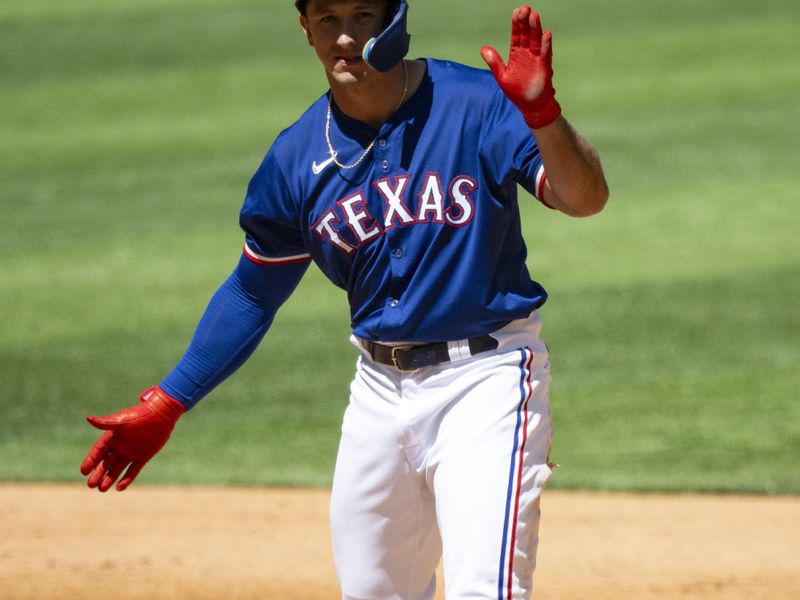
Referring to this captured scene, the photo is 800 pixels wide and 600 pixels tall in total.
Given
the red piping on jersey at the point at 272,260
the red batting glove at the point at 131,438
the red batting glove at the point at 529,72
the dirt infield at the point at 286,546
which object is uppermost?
the red batting glove at the point at 529,72

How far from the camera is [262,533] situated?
5.84m

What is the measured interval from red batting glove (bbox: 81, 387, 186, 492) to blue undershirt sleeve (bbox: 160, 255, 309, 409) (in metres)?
0.05

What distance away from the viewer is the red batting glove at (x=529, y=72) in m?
3.02

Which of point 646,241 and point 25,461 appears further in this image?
Answer: point 646,241

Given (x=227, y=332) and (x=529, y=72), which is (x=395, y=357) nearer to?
(x=227, y=332)

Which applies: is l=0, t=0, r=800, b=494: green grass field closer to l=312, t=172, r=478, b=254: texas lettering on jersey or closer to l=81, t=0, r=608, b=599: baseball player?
l=81, t=0, r=608, b=599: baseball player

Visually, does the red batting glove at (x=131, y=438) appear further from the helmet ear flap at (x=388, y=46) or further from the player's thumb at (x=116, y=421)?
the helmet ear flap at (x=388, y=46)

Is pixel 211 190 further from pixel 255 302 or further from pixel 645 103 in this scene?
pixel 255 302

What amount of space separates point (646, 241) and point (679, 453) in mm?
3663

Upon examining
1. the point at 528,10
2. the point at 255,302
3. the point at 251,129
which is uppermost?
the point at 528,10

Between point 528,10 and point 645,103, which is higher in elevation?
point 528,10

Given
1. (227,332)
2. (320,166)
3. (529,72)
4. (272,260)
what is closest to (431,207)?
(320,166)

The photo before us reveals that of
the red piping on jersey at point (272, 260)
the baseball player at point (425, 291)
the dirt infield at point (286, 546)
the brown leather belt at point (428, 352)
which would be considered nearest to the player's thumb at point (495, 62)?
the baseball player at point (425, 291)

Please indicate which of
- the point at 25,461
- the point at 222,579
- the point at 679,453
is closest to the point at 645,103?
the point at 679,453
